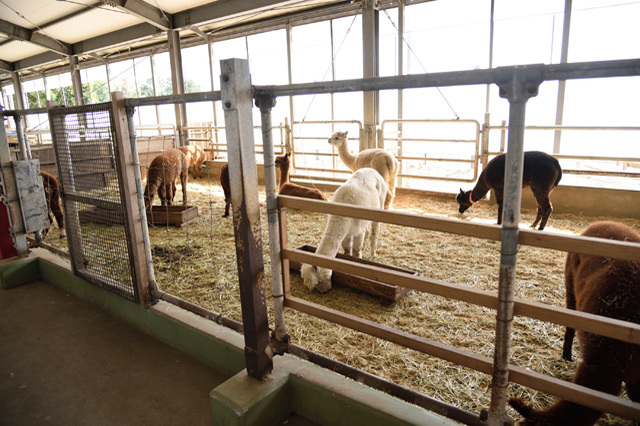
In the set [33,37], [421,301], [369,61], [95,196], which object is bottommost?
[421,301]

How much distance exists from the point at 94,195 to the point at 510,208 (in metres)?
3.05

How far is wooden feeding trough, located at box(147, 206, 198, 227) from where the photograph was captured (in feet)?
22.1

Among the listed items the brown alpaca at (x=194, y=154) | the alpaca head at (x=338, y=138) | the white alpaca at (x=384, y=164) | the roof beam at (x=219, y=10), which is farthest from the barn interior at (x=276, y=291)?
the roof beam at (x=219, y=10)

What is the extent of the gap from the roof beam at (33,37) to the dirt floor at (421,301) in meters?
12.3

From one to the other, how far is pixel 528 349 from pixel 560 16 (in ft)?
26.5

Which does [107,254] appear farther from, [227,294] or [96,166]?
[227,294]

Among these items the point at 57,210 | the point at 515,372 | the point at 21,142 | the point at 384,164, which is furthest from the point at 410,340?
the point at 57,210

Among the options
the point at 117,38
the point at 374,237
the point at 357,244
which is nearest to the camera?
the point at 357,244

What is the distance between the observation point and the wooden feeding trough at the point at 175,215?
6731mm

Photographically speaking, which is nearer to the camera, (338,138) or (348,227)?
(348,227)

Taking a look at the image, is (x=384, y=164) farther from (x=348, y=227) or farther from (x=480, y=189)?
(x=348, y=227)

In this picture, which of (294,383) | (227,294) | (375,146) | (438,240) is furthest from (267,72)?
(294,383)

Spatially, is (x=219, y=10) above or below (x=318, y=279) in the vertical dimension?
above

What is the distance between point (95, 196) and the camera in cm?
308
